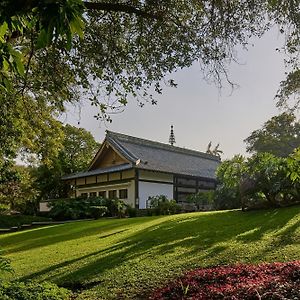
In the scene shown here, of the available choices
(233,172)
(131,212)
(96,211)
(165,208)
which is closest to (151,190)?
(131,212)

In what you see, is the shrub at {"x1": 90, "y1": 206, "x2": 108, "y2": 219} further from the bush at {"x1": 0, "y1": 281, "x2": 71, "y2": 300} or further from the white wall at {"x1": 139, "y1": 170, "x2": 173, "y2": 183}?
the bush at {"x1": 0, "y1": 281, "x2": 71, "y2": 300}

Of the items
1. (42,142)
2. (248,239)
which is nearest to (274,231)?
(248,239)

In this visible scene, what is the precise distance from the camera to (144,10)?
6.16 metres

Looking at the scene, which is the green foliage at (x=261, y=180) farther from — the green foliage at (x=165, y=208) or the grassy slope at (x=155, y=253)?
the green foliage at (x=165, y=208)

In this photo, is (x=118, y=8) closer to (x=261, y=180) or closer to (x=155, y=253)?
(x=155, y=253)

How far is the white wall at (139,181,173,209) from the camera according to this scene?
89.9 ft

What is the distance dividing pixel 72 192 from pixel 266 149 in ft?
56.9

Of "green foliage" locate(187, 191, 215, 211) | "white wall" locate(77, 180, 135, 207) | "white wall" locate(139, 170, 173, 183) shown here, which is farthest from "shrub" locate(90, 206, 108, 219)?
"green foliage" locate(187, 191, 215, 211)

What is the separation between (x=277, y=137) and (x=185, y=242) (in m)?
27.3

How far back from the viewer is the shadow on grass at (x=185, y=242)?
6.84m

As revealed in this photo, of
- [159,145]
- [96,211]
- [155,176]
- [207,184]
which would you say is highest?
[159,145]

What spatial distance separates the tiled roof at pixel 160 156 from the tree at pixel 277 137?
4.75 metres

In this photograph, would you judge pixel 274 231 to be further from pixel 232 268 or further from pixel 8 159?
pixel 8 159

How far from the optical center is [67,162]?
34875 mm
